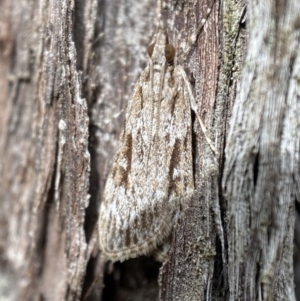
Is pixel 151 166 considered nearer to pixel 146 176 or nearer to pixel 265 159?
pixel 146 176

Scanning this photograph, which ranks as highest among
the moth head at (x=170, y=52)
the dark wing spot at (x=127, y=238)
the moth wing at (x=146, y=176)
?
the moth head at (x=170, y=52)

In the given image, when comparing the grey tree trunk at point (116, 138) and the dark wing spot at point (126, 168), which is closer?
the grey tree trunk at point (116, 138)

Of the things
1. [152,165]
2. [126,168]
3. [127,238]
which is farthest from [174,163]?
[127,238]

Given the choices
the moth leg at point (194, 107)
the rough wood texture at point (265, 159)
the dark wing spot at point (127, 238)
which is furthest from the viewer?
the dark wing spot at point (127, 238)

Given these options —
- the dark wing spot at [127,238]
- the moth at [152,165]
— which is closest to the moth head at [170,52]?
the moth at [152,165]

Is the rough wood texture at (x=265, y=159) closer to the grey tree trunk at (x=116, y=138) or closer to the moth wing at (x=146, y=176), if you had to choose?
the grey tree trunk at (x=116, y=138)

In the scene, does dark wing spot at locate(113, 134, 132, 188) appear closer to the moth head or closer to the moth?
the moth

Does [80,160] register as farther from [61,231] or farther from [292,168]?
[292,168]
